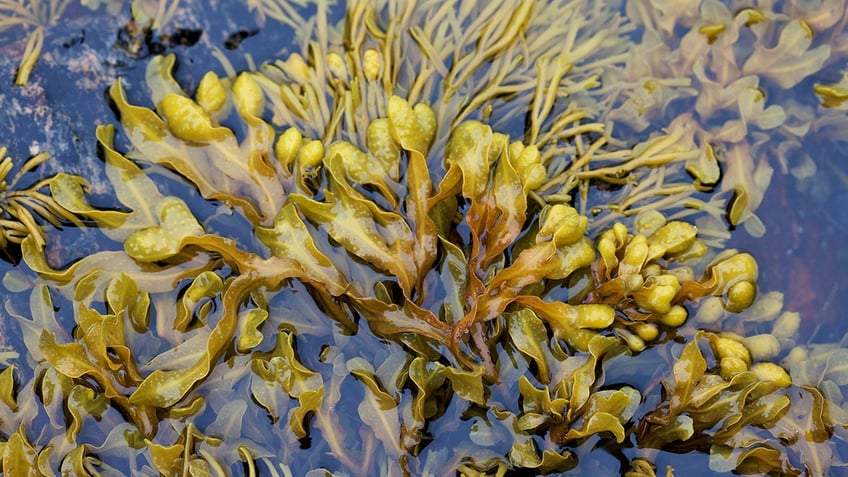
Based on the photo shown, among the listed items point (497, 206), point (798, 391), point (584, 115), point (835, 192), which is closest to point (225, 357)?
point (497, 206)

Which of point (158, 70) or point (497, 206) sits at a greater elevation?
point (158, 70)

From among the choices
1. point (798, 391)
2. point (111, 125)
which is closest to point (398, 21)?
point (111, 125)

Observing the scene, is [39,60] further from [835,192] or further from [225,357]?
[835,192]

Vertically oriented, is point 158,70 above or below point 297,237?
above

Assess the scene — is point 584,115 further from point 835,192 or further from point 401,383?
point 401,383

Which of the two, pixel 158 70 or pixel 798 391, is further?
pixel 158 70

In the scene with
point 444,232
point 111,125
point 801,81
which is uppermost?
point 801,81
